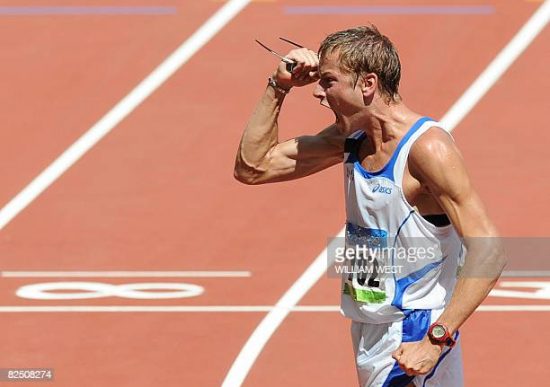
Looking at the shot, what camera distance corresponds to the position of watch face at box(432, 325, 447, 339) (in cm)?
531

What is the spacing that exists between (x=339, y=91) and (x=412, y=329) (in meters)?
1.11

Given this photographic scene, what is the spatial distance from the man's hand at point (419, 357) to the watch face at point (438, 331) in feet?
0.17

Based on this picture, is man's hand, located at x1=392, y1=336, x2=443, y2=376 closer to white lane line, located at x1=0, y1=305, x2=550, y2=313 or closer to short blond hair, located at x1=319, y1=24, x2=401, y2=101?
short blond hair, located at x1=319, y1=24, x2=401, y2=101

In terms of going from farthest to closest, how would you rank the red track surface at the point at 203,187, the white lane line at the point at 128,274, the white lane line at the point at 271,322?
the white lane line at the point at 128,274, the red track surface at the point at 203,187, the white lane line at the point at 271,322

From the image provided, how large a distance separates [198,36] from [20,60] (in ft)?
7.29

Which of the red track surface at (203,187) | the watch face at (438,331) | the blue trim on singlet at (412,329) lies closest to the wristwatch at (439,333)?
the watch face at (438,331)

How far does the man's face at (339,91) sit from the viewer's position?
560 centimetres

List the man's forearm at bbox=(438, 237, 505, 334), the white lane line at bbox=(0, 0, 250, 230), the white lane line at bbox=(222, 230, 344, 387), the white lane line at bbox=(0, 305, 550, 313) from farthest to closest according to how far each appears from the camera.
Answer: the white lane line at bbox=(0, 0, 250, 230), the white lane line at bbox=(0, 305, 550, 313), the white lane line at bbox=(222, 230, 344, 387), the man's forearm at bbox=(438, 237, 505, 334)

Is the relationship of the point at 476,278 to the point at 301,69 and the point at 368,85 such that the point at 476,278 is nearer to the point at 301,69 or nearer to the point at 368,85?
the point at 368,85

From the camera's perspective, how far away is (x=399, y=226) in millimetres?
5652

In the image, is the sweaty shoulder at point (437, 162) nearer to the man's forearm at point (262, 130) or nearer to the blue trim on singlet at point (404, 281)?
the blue trim on singlet at point (404, 281)

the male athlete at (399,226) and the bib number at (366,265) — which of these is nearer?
the male athlete at (399,226)

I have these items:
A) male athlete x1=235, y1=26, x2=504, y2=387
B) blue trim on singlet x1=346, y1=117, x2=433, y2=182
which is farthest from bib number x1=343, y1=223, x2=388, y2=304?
blue trim on singlet x1=346, y1=117, x2=433, y2=182

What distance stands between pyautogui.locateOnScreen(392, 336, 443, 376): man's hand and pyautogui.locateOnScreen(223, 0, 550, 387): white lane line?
136 inches
